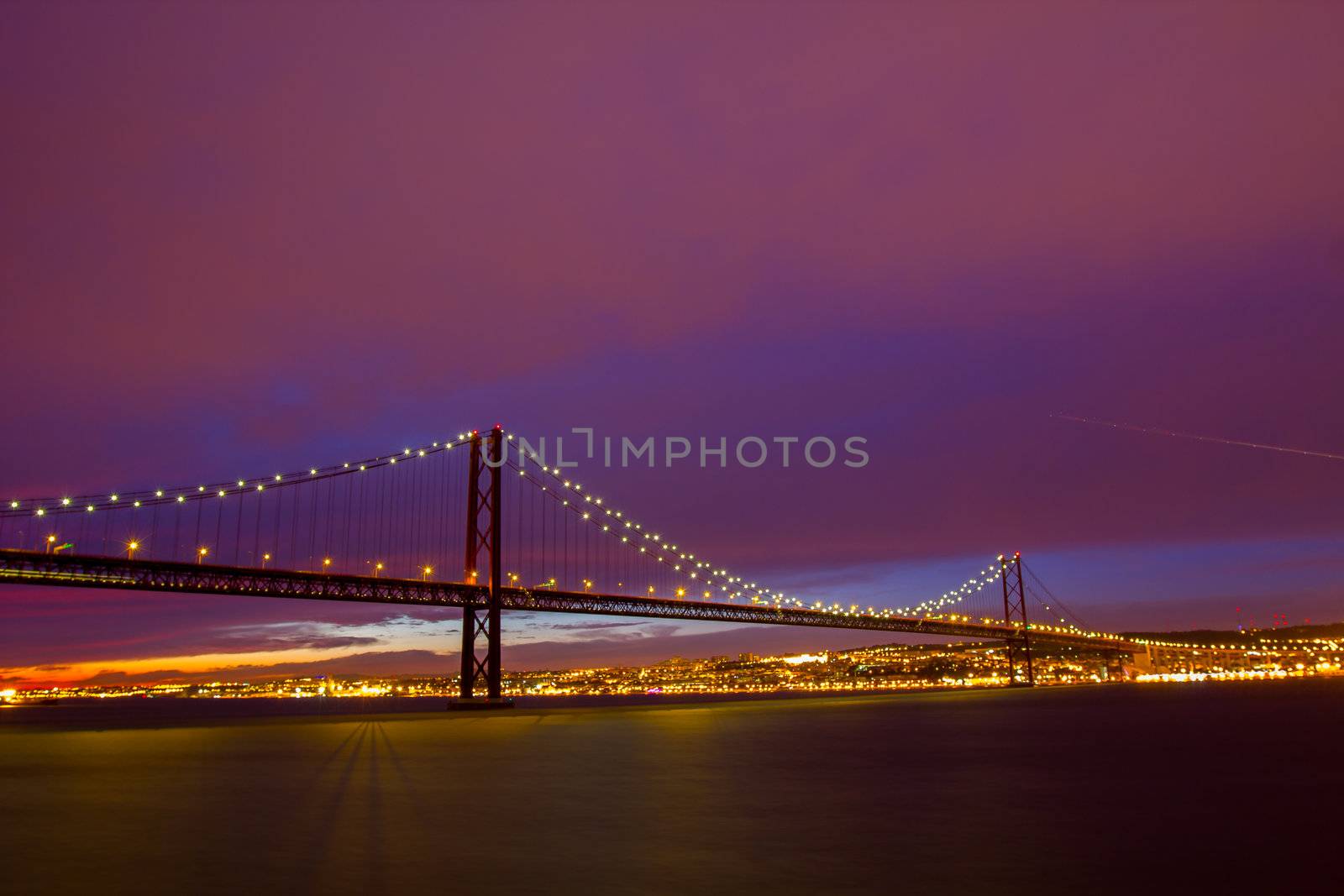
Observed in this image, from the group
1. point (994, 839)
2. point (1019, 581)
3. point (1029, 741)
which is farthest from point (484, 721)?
point (1019, 581)

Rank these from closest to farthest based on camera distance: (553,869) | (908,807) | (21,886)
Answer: (21,886)
(553,869)
(908,807)

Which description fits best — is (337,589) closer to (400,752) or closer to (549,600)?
(549,600)

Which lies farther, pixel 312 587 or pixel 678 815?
pixel 312 587

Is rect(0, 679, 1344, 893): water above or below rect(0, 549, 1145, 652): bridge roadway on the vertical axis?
below

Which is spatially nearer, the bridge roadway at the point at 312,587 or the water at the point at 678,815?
the water at the point at 678,815

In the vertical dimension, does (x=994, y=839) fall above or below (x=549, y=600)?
below

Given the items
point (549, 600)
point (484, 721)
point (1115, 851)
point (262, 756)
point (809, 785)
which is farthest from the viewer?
point (549, 600)

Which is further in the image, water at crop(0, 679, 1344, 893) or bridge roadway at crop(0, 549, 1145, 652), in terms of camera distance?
bridge roadway at crop(0, 549, 1145, 652)

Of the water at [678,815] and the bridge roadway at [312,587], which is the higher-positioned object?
the bridge roadway at [312,587]
